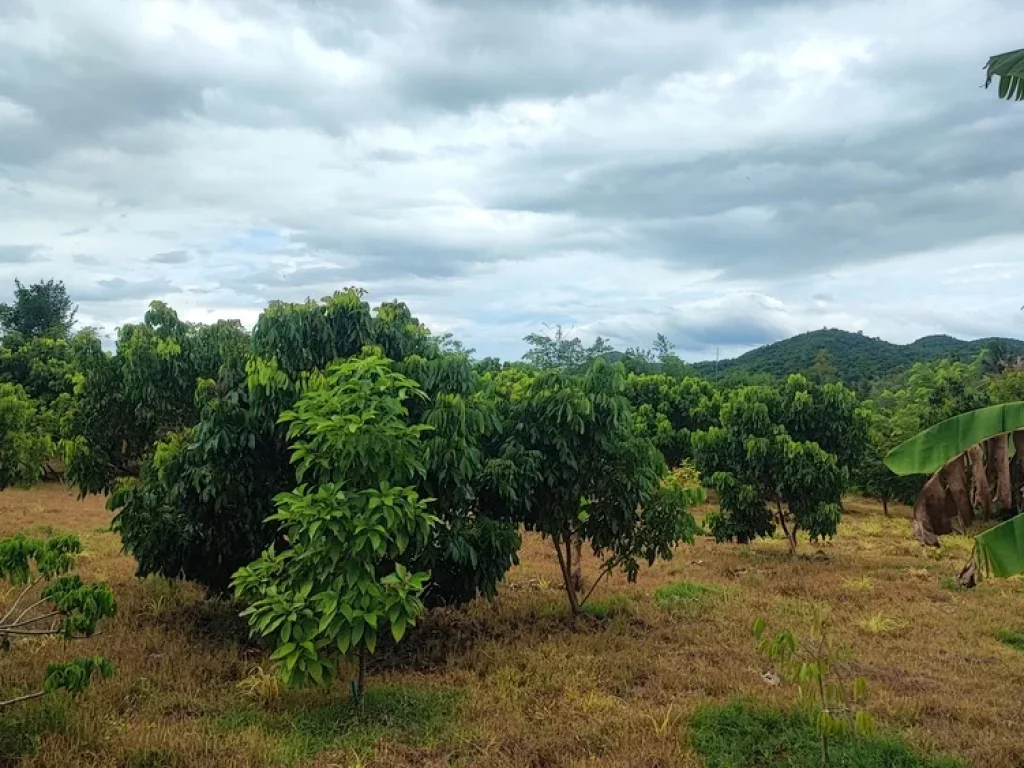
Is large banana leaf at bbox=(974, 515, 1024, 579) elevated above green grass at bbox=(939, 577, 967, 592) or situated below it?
above

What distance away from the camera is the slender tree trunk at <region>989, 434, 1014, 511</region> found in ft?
15.6

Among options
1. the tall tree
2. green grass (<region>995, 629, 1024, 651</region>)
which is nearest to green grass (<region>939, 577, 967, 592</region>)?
green grass (<region>995, 629, 1024, 651</region>)

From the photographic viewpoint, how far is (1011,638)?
9.41 metres

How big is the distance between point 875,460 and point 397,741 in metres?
24.3

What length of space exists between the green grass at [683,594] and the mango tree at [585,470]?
1825mm

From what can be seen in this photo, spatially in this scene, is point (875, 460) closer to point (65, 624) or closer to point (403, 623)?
point (403, 623)

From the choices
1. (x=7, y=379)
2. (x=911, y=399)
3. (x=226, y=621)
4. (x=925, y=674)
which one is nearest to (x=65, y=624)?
(x=226, y=621)

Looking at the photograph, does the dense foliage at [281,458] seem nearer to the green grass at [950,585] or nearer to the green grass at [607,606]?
the green grass at [607,606]

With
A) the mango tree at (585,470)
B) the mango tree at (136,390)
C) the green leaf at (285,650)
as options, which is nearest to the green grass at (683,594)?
the mango tree at (585,470)

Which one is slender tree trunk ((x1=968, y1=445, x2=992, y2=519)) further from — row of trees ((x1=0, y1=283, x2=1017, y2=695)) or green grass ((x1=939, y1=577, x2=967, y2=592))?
green grass ((x1=939, y1=577, x2=967, y2=592))

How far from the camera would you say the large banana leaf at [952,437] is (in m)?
5.19

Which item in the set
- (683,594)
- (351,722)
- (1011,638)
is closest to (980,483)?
(351,722)

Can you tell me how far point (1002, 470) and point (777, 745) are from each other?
2.62 metres

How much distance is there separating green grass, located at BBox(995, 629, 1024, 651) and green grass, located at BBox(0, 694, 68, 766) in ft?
33.8
